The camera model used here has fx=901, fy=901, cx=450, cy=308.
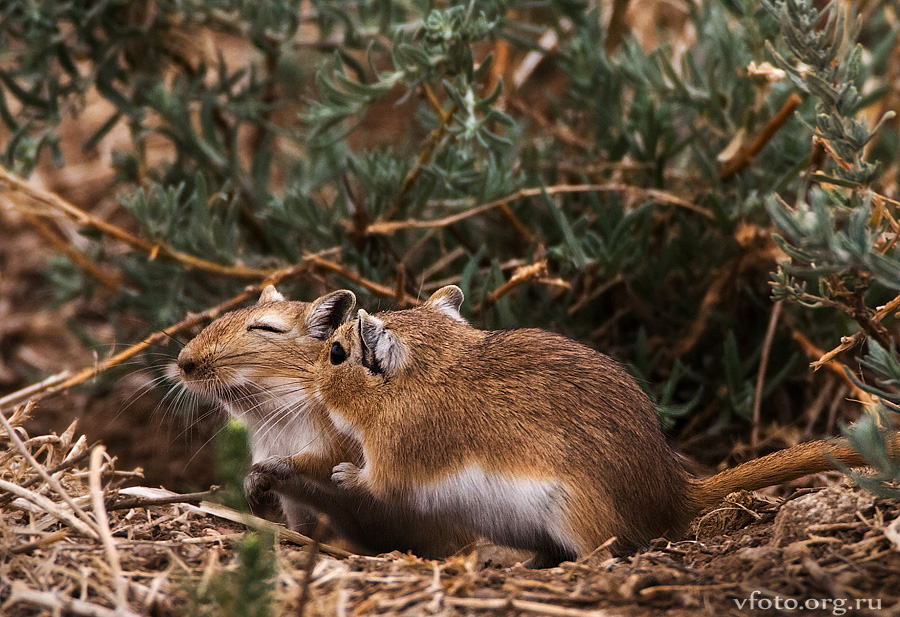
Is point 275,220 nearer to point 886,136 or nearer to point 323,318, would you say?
point 323,318

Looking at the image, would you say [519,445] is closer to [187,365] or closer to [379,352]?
[379,352]

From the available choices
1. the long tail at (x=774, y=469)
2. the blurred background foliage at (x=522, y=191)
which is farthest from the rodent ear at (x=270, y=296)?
the long tail at (x=774, y=469)

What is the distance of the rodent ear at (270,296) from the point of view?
331 centimetres

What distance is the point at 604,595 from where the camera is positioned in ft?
6.91

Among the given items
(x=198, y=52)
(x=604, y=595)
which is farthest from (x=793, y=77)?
(x=198, y=52)

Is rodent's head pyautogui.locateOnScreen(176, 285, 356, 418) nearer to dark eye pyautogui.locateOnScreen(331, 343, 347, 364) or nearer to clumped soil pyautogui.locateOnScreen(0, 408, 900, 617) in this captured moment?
dark eye pyautogui.locateOnScreen(331, 343, 347, 364)

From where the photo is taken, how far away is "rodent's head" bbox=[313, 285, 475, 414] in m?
2.76

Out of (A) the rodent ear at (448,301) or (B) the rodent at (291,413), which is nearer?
(B) the rodent at (291,413)

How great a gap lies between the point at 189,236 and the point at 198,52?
145 cm

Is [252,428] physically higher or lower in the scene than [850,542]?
lower

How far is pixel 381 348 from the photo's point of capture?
108 inches

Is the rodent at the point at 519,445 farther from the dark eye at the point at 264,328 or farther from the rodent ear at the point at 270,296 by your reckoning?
the rodent ear at the point at 270,296

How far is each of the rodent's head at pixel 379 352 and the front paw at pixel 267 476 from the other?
0.24 meters

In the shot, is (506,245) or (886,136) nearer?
(506,245)
